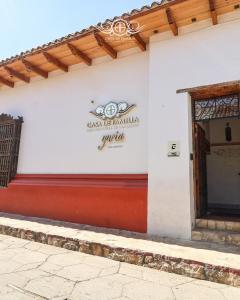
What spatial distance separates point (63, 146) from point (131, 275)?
4.29 metres

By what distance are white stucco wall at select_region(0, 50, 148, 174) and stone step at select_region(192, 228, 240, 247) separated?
1.66 meters

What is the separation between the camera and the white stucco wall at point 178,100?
5441mm

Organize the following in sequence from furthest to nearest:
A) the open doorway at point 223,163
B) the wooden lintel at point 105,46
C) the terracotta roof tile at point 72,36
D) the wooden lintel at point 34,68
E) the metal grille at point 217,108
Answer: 1. the open doorway at point 223,163
2. the wooden lintel at point 34,68
3. the wooden lintel at point 105,46
4. the metal grille at point 217,108
5. the terracotta roof tile at point 72,36

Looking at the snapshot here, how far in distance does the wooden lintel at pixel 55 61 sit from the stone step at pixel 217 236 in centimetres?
522

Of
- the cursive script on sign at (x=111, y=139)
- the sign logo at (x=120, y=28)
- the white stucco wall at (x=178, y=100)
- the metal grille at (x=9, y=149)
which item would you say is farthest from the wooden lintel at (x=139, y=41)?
the metal grille at (x=9, y=149)

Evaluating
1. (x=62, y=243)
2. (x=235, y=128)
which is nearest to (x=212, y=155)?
(x=235, y=128)

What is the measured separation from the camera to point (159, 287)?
145 inches

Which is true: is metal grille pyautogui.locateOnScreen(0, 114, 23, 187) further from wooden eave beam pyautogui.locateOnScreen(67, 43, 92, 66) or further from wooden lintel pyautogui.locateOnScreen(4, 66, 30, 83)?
wooden eave beam pyautogui.locateOnScreen(67, 43, 92, 66)

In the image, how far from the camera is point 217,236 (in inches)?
200

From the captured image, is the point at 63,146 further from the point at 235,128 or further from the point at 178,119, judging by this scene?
the point at 235,128

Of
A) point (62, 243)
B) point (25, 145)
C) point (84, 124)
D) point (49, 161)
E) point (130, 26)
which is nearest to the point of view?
point (62, 243)

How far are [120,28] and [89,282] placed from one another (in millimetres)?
4882

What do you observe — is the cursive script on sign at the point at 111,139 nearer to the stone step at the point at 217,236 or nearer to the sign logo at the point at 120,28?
the sign logo at the point at 120,28

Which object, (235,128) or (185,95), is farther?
(235,128)
